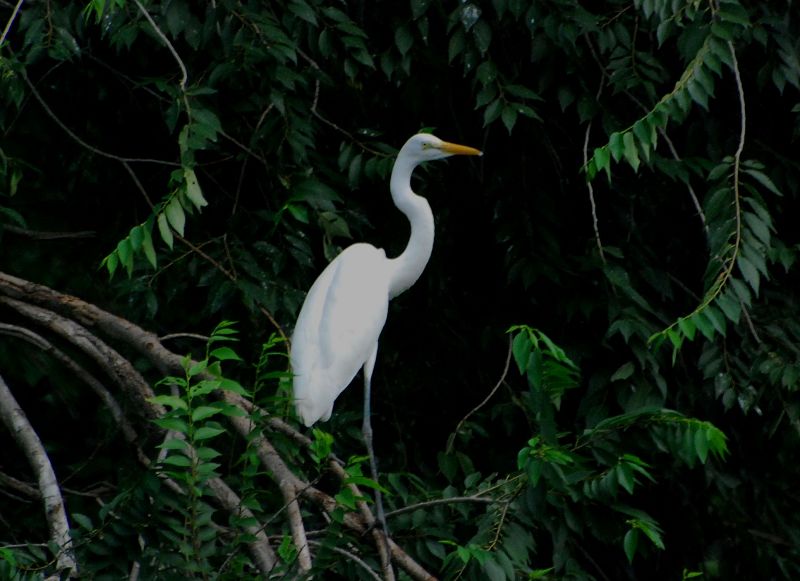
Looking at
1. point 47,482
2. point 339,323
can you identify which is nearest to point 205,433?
point 47,482

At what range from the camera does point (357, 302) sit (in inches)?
129

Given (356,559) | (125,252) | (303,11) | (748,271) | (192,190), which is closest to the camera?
(356,559)

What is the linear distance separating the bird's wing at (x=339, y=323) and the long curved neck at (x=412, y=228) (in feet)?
0.18

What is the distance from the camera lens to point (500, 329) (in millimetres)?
3775

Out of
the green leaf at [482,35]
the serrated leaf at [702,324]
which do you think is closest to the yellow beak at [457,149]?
the green leaf at [482,35]

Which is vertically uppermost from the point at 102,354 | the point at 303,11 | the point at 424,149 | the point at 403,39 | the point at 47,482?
the point at 303,11

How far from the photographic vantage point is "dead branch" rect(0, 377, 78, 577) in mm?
2121

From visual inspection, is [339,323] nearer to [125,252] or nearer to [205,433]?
[125,252]

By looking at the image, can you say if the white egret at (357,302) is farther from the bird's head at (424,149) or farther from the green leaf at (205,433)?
the green leaf at (205,433)

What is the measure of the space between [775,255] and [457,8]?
1.03 metres

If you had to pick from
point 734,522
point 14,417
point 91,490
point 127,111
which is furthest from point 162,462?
point 734,522

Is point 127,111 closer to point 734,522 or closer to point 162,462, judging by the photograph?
point 162,462

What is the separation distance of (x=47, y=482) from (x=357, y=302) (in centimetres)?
108

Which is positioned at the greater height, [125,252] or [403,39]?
[403,39]
